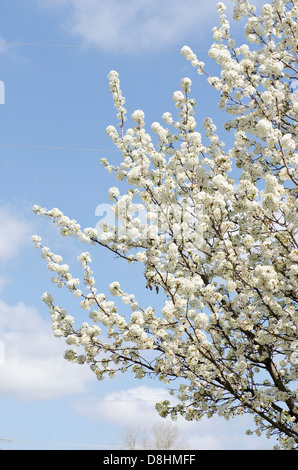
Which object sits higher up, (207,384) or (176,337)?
(176,337)

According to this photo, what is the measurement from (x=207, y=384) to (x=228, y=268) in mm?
1825

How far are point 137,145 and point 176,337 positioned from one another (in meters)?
2.99

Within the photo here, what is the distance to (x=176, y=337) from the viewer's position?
676 cm

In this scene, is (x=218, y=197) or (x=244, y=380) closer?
(x=218, y=197)

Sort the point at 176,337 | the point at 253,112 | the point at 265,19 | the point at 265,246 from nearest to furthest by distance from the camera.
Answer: the point at 265,246
the point at 176,337
the point at 253,112
the point at 265,19

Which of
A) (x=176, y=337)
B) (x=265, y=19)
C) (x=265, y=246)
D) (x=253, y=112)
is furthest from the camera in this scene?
(x=265, y=19)

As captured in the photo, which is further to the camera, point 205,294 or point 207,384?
point 207,384

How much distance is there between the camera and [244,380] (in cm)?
703

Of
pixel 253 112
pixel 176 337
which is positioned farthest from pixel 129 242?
pixel 253 112
